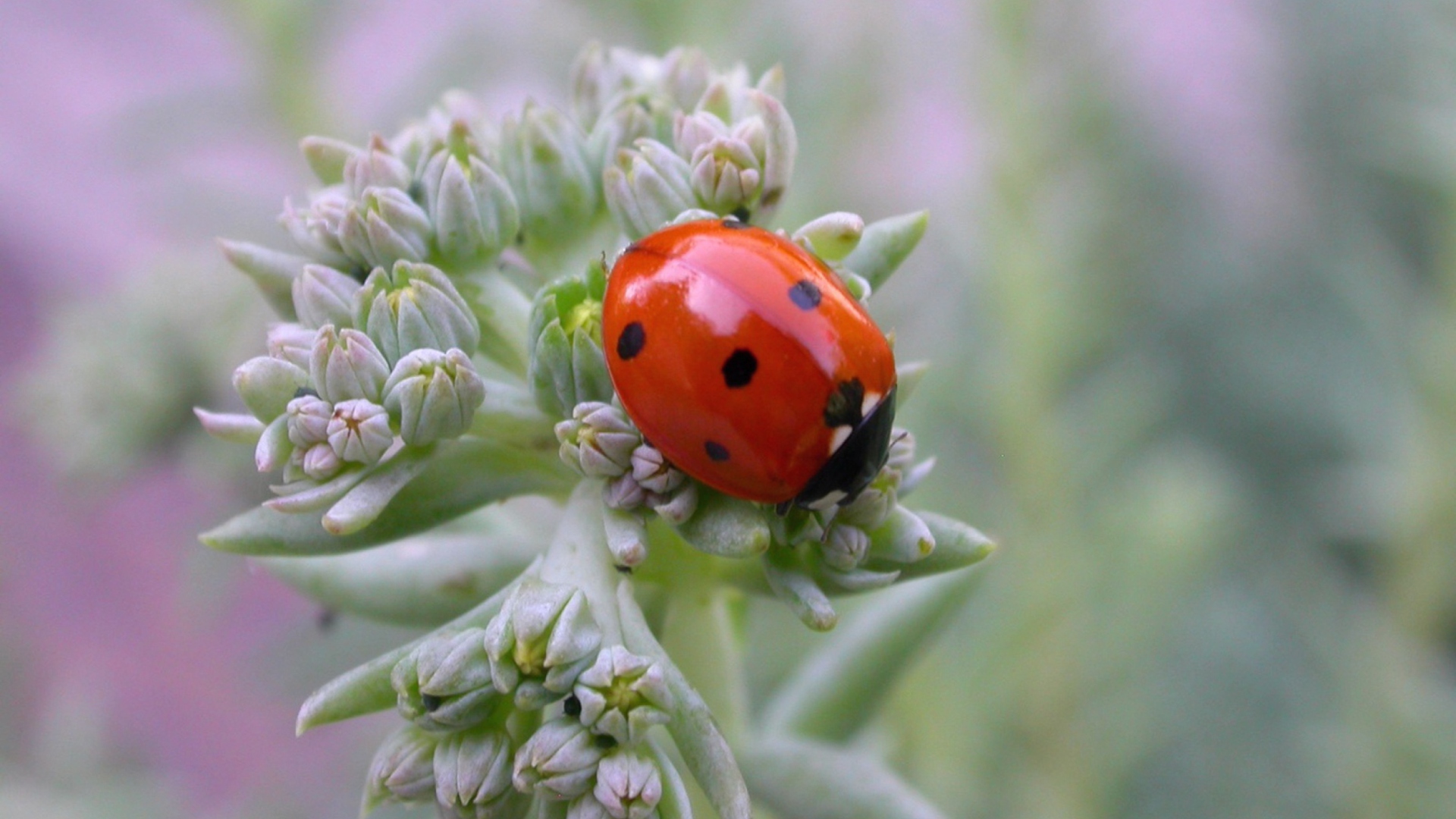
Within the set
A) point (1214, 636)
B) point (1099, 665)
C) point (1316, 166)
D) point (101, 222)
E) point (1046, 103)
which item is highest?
point (1046, 103)

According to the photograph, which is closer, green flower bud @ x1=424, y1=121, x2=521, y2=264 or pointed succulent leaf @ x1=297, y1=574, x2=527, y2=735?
pointed succulent leaf @ x1=297, y1=574, x2=527, y2=735

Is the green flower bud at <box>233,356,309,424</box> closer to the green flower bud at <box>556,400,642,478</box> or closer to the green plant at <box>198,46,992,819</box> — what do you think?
the green plant at <box>198,46,992,819</box>

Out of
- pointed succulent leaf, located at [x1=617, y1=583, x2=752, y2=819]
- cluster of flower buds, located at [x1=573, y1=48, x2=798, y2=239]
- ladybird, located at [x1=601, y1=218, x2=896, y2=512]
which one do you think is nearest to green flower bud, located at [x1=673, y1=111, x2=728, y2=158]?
cluster of flower buds, located at [x1=573, y1=48, x2=798, y2=239]

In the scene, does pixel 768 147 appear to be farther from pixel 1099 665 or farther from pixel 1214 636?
pixel 1214 636

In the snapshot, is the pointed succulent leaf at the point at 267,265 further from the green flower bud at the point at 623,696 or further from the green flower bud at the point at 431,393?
the green flower bud at the point at 623,696

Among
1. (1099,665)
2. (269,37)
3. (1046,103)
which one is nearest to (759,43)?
(1046,103)

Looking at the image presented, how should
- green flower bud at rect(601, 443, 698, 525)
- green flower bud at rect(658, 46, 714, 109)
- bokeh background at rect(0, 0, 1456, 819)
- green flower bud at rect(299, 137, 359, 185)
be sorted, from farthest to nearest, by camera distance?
bokeh background at rect(0, 0, 1456, 819), green flower bud at rect(658, 46, 714, 109), green flower bud at rect(299, 137, 359, 185), green flower bud at rect(601, 443, 698, 525)

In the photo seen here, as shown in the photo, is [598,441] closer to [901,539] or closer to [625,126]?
[901,539]

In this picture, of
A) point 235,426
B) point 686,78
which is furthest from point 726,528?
point 686,78
